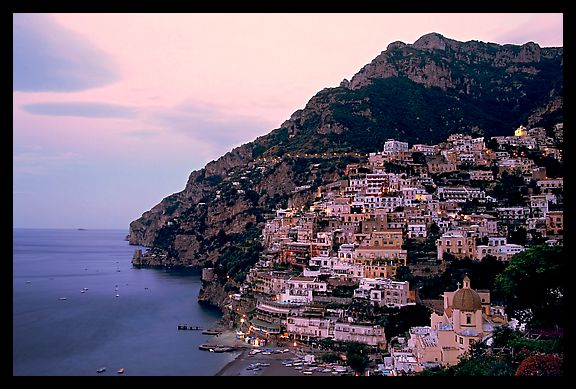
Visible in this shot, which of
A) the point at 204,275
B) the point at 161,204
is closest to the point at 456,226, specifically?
the point at 204,275

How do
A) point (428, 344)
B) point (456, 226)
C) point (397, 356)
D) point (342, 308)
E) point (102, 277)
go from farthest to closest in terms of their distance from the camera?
point (102, 277), point (456, 226), point (342, 308), point (397, 356), point (428, 344)

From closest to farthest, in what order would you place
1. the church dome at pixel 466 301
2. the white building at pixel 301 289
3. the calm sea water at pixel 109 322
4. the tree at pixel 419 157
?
the church dome at pixel 466 301 < the calm sea water at pixel 109 322 < the white building at pixel 301 289 < the tree at pixel 419 157

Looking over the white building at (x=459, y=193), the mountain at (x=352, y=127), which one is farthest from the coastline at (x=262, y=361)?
the white building at (x=459, y=193)

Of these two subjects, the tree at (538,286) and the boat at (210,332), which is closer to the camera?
the tree at (538,286)

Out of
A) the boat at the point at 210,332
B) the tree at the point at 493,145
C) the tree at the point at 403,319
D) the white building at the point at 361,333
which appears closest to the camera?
the white building at the point at 361,333

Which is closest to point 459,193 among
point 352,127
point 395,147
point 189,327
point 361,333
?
point 395,147

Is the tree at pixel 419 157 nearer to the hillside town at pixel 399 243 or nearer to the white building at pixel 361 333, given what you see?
the hillside town at pixel 399 243

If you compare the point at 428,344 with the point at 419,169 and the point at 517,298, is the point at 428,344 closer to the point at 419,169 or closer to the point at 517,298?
the point at 517,298
